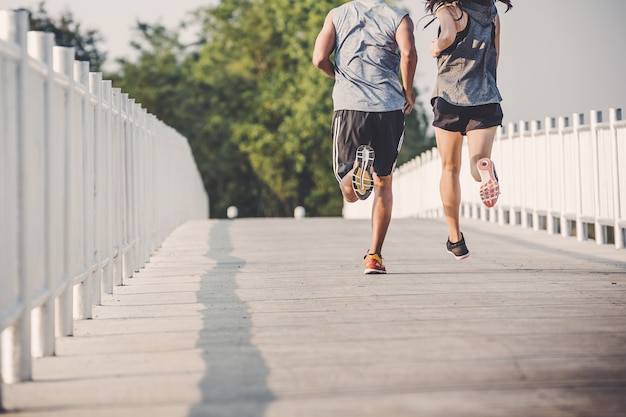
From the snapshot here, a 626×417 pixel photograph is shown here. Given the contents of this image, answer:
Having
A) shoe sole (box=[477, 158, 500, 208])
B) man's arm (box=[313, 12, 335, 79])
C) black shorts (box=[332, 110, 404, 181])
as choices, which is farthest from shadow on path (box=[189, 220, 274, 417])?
shoe sole (box=[477, 158, 500, 208])

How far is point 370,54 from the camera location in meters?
8.06

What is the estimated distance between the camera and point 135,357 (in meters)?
4.89

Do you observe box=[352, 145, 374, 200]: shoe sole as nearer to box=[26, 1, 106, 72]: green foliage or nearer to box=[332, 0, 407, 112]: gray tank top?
box=[332, 0, 407, 112]: gray tank top

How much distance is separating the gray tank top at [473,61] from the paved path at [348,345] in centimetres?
121

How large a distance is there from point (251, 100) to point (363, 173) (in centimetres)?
5643

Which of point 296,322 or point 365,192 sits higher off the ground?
point 365,192

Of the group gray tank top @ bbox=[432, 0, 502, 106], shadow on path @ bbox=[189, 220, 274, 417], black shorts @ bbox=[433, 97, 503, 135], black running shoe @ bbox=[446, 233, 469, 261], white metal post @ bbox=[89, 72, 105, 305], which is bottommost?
shadow on path @ bbox=[189, 220, 274, 417]

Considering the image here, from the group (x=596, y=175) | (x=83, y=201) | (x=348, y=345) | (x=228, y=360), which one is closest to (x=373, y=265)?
(x=83, y=201)

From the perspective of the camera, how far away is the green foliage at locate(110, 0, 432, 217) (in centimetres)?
5628

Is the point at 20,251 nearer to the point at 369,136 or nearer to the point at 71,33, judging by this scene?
the point at 369,136

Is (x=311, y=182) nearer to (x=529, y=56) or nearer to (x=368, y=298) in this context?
(x=529, y=56)

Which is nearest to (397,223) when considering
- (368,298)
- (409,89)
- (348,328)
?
(409,89)

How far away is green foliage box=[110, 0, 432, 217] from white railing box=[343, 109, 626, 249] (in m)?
36.5

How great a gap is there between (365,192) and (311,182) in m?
54.1
